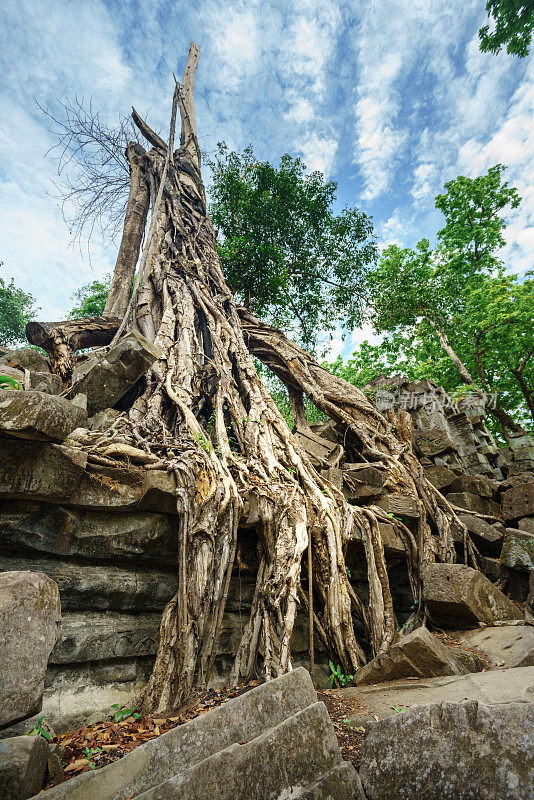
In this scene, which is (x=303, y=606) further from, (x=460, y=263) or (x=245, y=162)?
(x=460, y=263)

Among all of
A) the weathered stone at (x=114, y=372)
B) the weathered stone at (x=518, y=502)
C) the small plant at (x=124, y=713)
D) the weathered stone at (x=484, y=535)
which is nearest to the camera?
the small plant at (x=124, y=713)

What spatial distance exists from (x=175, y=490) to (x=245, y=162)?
31.9 feet

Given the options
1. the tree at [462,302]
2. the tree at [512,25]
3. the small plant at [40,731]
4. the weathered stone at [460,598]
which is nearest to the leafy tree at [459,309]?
the tree at [462,302]

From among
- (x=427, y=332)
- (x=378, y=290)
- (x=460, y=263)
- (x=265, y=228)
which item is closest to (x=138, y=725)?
(x=265, y=228)

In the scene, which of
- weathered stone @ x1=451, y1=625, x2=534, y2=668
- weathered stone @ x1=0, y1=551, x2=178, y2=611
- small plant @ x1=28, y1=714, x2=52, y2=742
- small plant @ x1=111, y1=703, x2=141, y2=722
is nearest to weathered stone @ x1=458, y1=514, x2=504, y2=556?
weathered stone @ x1=451, y1=625, x2=534, y2=668

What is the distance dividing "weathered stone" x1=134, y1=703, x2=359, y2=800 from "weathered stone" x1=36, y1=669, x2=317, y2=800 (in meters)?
0.18

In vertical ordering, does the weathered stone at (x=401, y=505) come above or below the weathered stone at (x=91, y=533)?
above

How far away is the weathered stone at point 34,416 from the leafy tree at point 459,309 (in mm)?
9962

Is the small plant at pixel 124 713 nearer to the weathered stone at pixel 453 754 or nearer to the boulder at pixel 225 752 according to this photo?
the boulder at pixel 225 752

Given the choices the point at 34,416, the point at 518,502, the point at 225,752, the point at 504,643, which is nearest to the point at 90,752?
the point at 225,752

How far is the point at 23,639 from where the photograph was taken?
1.24 meters

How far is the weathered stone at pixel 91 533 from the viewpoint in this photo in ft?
6.42

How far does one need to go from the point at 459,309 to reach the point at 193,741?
1321 centimetres

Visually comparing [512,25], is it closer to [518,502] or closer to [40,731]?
[518,502]
